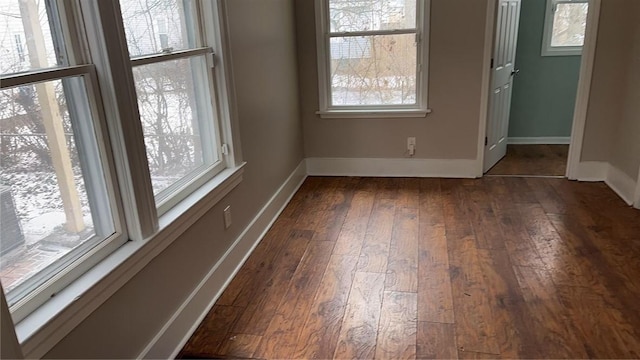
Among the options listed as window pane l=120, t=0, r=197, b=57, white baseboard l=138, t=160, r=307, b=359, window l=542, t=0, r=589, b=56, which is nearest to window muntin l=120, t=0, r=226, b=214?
window pane l=120, t=0, r=197, b=57

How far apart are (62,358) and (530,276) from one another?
2.28m

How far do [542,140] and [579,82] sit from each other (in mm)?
1606

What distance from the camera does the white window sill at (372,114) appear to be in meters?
4.21

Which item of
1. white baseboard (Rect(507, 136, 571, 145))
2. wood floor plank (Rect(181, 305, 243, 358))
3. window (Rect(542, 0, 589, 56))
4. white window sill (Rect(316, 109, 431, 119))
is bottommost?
wood floor plank (Rect(181, 305, 243, 358))

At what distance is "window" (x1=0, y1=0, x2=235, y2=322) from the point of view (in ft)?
4.54

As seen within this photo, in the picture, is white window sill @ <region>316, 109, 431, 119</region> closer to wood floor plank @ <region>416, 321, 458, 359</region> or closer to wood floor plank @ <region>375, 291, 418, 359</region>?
wood floor plank @ <region>375, 291, 418, 359</region>

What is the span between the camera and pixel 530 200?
12.2 ft

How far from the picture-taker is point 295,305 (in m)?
2.43

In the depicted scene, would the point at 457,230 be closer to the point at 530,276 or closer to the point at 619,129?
the point at 530,276

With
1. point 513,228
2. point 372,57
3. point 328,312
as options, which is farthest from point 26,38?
point 372,57

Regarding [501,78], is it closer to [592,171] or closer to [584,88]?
[584,88]

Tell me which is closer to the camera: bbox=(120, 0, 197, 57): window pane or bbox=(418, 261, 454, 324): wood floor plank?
bbox=(120, 0, 197, 57): window pane

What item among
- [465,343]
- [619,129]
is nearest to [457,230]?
[465,343]

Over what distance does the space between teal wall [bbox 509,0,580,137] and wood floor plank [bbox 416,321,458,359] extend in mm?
3869
